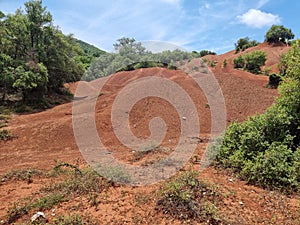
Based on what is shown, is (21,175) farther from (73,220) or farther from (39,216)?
(73,220)

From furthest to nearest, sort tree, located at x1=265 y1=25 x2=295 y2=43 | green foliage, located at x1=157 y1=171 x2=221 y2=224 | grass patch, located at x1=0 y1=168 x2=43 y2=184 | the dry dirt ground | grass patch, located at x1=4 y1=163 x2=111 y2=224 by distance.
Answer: tree, located at x1=265 y1=25 x2=295 y2=43
grass patch, located at x1=0 y1=168 x2=43 y2=184
grass patch, located at x1=4 y1=163 x2=111 y2=224
the dry dirt ground
green foliage, located at x1=157 y1=171 x2=221 y2=224

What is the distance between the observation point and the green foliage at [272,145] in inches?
153

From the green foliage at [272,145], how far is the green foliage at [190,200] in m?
1.19

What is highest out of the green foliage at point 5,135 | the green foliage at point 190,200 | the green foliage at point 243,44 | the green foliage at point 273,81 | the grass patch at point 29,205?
the green foliage at point 243,44

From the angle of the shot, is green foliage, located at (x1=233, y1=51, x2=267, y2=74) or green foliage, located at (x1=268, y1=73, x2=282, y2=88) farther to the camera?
green foliage, located at (x1=233, y1=51, x2=267, y2=74)

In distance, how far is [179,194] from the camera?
10.1 feet

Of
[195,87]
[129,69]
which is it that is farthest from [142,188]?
[129,69]

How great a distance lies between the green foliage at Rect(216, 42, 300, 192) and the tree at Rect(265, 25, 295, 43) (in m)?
33.3

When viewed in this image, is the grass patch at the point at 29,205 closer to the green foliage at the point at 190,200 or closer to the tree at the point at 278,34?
the green foliage at the point at 190,200

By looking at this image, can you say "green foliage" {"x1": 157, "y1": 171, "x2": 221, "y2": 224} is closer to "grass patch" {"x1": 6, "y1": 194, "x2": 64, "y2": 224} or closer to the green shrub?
the green shrub

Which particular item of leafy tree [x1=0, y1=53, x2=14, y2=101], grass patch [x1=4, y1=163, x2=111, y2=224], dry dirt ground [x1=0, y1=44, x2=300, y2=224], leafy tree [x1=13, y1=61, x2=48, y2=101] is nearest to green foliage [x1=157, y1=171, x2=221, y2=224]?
dry dirt ground [x1=0, y1=44, x2=300, y2=224]

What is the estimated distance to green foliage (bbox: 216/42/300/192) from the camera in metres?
3.88

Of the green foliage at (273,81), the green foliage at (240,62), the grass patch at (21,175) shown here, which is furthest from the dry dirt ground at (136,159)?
the green foliage at (240,62)

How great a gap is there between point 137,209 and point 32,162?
3.78 metres
